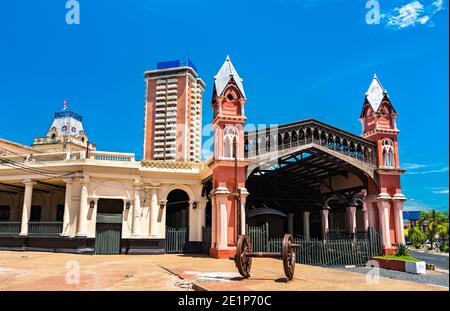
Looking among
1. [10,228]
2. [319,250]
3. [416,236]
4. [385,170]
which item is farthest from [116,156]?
[416,236]

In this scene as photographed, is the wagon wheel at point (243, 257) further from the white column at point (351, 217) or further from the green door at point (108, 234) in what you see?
the white column at point (351, 217)

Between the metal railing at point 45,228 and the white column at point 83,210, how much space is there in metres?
1.71

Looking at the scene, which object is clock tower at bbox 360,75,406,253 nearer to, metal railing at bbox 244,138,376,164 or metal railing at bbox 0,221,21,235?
metal railing at bbox 244,138,376,164

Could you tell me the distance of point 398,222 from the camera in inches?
926

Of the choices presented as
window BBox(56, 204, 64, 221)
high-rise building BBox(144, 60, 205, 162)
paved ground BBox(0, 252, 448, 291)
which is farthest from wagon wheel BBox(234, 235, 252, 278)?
high-rise building BBox(144, 60, 205, 162)

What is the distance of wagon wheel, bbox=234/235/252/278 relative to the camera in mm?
10984

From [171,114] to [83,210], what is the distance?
226 ft

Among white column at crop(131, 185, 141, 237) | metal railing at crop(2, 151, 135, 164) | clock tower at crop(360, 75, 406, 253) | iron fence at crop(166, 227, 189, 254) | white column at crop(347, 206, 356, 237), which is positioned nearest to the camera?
clock tower at crop(360, 75, 406, 253)

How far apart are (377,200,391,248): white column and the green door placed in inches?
646

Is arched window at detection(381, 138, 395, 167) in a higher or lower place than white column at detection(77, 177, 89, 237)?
higher

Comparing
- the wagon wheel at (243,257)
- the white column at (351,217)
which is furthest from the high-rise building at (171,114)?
the wagon wheel at (243,257)

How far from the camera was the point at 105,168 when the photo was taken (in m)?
24.2

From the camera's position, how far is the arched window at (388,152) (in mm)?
24703

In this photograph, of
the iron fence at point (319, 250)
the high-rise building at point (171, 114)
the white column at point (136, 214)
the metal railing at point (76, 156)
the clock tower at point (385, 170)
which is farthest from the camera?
the high-rise building at point (171, 114)
